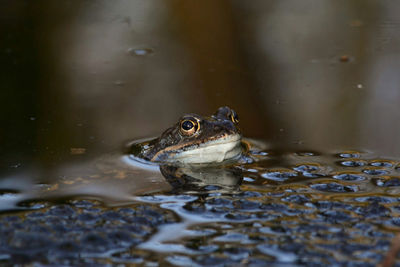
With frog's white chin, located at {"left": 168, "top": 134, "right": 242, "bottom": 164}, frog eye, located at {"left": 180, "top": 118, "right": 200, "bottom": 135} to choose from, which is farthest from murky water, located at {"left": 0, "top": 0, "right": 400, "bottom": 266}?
→ frog eye, located at {"left": 180, "top": 118, "right": 200, "bottom": 135}

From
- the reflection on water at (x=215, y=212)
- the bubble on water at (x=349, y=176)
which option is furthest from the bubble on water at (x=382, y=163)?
the bubble on water at (x=349, y=176)

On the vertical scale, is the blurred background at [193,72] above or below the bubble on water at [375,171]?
above

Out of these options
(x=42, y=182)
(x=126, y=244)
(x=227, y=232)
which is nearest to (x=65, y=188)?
(x=42, y=182)

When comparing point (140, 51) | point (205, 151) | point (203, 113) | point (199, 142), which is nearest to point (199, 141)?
point (199, 142)

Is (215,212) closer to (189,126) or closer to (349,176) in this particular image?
(349,176)

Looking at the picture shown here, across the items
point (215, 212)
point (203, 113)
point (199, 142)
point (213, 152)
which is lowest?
point (215, 212)

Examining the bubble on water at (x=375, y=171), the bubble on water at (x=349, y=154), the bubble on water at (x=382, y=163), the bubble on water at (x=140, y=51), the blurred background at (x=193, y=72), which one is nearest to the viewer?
the bubble on water at (x=375, y=171)

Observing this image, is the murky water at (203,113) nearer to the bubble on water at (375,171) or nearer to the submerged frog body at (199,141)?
the bubble on water at (375,171)

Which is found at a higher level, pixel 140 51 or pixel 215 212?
pixel 140 51
